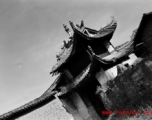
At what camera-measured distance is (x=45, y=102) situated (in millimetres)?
10891

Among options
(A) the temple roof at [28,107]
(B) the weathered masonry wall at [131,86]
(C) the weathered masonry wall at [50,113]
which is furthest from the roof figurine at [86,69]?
(B) the weathered masonry wall at [131,86]

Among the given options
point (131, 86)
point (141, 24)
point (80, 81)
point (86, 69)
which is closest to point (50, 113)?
point (80, 81)

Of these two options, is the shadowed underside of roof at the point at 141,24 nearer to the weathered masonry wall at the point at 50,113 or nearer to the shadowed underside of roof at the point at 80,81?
the shadowed underside of roof at the point at 80,81

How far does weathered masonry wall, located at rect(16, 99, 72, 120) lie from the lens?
32.6ft

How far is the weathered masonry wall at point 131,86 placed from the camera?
21.8ft

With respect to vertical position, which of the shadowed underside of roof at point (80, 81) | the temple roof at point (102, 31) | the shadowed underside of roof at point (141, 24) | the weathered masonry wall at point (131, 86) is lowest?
the weathered masonry wall at point (131, 86)

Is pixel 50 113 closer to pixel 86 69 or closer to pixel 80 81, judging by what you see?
pixel 80 81

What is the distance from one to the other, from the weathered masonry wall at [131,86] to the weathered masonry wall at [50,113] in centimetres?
409

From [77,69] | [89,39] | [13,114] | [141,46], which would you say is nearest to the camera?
[13,114]

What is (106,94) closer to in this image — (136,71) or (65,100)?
(136,71)

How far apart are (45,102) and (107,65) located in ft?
17.9

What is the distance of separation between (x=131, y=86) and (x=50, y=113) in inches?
251

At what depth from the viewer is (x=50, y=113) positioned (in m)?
10.7

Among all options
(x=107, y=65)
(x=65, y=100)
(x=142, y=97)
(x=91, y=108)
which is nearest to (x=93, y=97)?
(x=91, y=108)
